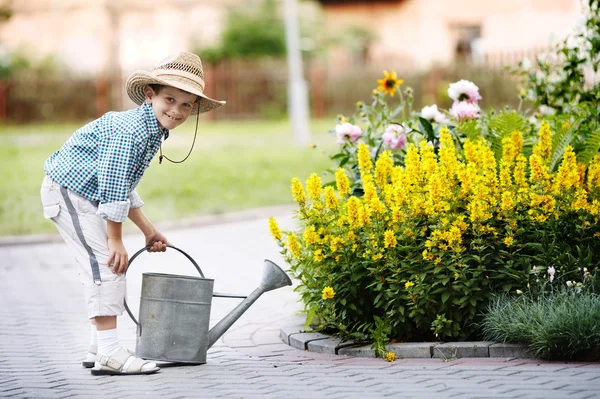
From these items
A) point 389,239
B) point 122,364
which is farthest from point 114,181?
point 389,239

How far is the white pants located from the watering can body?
5.7 inches

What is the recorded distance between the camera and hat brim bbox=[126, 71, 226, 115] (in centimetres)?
454

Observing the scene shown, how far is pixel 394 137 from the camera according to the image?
5.91m

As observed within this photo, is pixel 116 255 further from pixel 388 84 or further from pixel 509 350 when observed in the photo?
pixel 388 84

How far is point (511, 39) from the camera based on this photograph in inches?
1190

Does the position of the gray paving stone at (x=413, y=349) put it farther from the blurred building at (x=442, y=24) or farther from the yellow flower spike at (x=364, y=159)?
the blurred building at (x=442, y=24)

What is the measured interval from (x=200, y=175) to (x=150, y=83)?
9.37 m

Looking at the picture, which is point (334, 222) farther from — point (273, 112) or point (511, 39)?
point (511, 39)

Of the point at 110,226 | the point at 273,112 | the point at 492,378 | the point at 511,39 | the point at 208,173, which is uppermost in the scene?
the point at 511,39

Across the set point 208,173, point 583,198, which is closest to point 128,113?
point 583,198

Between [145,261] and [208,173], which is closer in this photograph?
[145,261]

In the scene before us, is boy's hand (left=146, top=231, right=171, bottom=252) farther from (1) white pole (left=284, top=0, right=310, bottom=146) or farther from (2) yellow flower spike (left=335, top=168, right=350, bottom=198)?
(1) white pole (left=284, top=0, right=310, bottom=146)

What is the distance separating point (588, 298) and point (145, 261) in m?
4.87

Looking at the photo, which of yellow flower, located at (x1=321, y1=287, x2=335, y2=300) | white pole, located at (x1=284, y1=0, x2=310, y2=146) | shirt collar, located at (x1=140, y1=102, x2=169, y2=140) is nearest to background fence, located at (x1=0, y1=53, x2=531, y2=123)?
white pole, located at (x1=284, y1=0, x2=310, y2=146)
